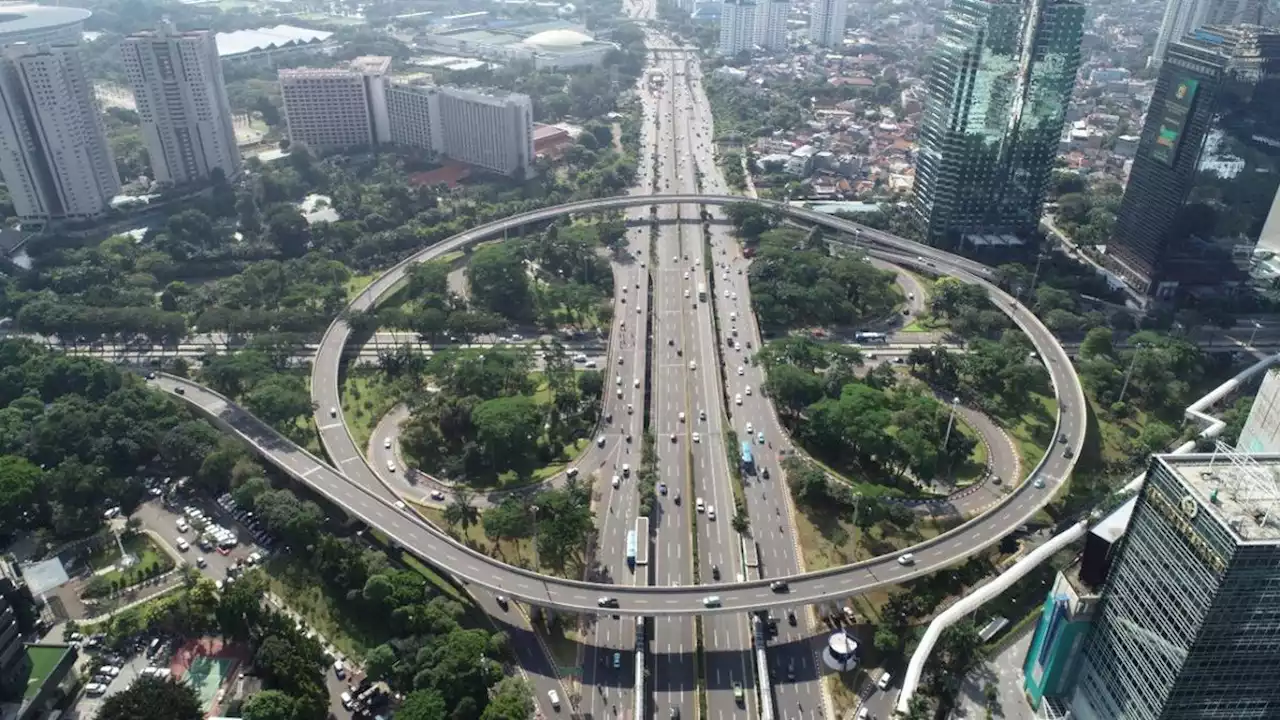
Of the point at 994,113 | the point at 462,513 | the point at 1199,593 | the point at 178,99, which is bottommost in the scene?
the point at 462,513

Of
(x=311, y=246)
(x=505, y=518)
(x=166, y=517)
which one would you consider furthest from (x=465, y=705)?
(x=311, y=246)

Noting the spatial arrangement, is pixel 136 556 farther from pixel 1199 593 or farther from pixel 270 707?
pixel 1199 593

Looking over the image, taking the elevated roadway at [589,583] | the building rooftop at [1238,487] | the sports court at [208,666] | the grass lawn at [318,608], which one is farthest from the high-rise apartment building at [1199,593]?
the sports court at [208,666]

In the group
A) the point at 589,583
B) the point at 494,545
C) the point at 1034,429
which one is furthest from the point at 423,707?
the point at 1034,429

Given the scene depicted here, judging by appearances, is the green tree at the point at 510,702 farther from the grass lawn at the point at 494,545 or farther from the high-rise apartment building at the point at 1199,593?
the high-rise apartment building at the point at 1199,593

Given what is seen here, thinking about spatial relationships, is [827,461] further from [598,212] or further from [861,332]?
[598,212]

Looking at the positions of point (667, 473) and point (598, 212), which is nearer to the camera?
point (667, 473)
